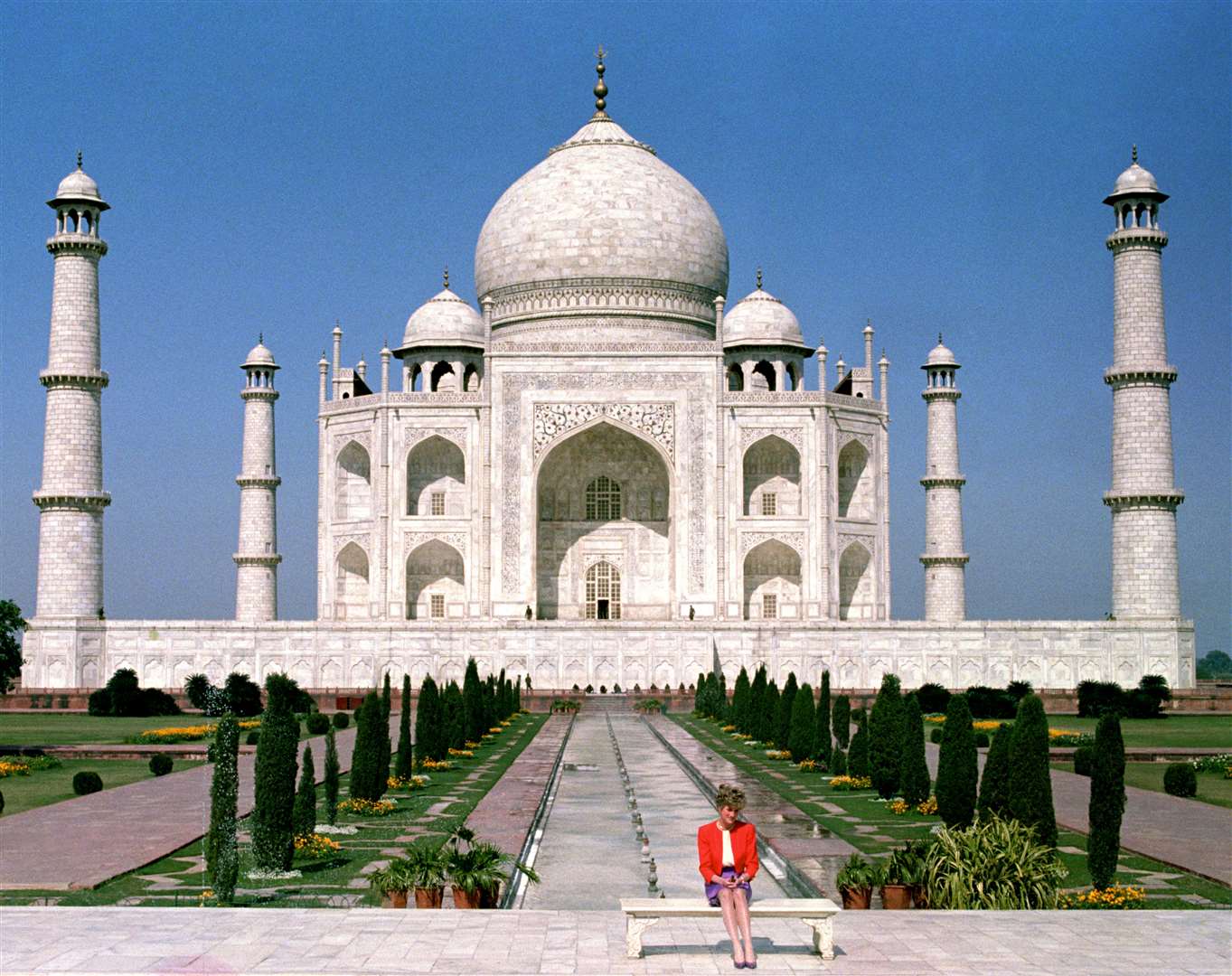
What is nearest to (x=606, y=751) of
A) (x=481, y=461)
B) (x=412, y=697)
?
(x=412, y=697)

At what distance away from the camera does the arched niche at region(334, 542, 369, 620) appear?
37.1 meters

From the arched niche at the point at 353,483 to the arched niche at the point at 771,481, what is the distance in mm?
9241

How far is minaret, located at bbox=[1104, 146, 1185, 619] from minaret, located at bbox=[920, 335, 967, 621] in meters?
5.86

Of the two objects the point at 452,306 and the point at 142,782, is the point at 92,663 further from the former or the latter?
the point at 142,782

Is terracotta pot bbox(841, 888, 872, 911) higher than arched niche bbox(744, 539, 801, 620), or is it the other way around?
arched niche bbox(744, 539, 801, 620)

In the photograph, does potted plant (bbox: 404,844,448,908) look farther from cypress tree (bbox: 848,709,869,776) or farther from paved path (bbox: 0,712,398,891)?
cypress tree (bbox: 848,709,869,776)

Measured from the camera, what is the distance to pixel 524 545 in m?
34.8

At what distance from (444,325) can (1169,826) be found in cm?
2893

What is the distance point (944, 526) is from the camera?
37719 mm

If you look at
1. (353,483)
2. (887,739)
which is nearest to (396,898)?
(887,739)

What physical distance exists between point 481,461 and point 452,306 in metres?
6.06

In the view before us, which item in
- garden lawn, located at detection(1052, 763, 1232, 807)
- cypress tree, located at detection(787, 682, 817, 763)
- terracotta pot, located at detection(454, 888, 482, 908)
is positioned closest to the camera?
terracotta pot, located at detection(454, 888, 482, 908)

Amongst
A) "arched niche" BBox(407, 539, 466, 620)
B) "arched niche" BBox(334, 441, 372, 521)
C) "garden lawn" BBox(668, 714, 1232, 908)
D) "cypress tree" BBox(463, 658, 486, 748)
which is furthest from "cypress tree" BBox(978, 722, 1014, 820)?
"arched niche" BBox(334, 441, 372, 521)

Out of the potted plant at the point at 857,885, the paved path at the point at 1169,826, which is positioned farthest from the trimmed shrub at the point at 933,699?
the potted plant at the point at 857,885
